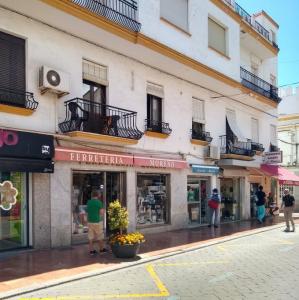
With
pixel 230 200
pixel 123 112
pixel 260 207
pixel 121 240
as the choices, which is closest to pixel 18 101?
pixel 123 112

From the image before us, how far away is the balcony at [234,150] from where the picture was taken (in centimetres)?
1966

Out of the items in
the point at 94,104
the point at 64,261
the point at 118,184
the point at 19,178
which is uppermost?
the point at 94,104

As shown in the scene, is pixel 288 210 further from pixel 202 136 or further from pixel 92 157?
pixel 92 157

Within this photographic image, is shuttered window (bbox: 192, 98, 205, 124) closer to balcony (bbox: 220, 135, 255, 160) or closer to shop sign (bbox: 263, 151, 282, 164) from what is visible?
balcony (bbox: 220, 135, 255, 160)

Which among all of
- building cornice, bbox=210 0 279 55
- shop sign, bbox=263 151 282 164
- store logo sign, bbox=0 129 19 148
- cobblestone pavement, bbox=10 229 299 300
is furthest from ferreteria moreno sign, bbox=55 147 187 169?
shop sign, bbox=263 151 282 164

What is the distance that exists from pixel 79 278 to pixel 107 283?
2.27 ft

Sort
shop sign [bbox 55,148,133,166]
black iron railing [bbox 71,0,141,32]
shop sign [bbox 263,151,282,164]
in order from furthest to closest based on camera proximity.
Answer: shop sign [bbox 263,151,282,164]
black iron railing [bbox 71,0,141,32]
shop sign [bbox 55,148,133,166]

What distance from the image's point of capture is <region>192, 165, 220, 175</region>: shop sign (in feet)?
57.8

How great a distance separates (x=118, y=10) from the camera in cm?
1366

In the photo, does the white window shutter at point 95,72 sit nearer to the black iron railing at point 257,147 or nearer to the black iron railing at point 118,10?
the black iron railing at point 118,10

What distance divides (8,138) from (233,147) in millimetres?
12135

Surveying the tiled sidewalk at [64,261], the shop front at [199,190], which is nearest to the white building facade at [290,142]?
the shop front at [199,190]

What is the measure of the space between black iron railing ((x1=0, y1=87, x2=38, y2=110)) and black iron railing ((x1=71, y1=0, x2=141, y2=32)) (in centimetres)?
305

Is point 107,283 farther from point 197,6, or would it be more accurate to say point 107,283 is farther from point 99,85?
point 197,6
